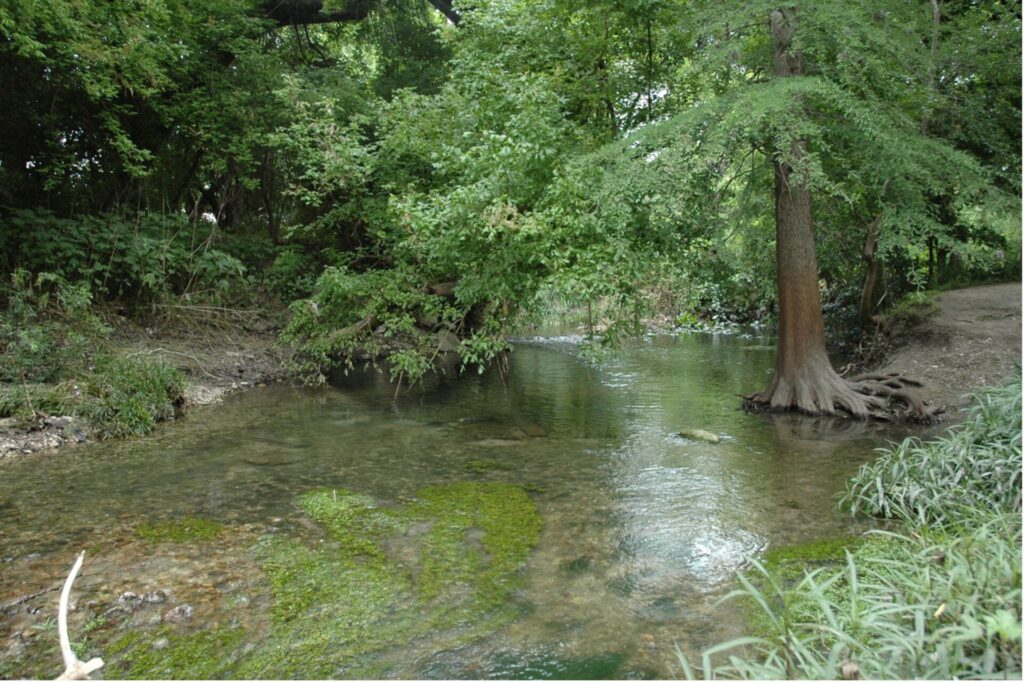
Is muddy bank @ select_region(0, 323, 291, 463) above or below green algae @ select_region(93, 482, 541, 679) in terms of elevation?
above

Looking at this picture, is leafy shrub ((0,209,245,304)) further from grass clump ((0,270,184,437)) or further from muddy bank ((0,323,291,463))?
muddy bank ((0,323,291,463))

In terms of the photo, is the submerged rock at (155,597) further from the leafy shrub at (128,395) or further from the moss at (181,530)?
the leafy shrub at (128,395)

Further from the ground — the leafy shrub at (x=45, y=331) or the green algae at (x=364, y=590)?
the leafy shrub at (x=45, y=331)

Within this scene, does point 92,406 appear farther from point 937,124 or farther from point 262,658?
point 937,124

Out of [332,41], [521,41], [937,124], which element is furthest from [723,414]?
[332,41]

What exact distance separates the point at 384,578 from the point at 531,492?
7.51ft

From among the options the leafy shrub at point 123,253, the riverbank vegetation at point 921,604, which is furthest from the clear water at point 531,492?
the leafy shrub at point 123,253

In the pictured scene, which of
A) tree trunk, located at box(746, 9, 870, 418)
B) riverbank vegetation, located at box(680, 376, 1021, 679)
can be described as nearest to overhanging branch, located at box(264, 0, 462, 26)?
tree trunk, located at box(746, 9, 870, 418)

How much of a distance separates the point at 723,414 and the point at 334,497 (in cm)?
616

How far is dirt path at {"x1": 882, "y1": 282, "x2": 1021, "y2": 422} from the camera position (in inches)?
418

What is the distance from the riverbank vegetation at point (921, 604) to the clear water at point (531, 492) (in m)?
0.63

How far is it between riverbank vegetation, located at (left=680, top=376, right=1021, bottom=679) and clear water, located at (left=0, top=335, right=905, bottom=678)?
24.9 inches

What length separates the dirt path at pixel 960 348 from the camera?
34.8ft

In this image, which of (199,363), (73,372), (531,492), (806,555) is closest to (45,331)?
(73,372)
